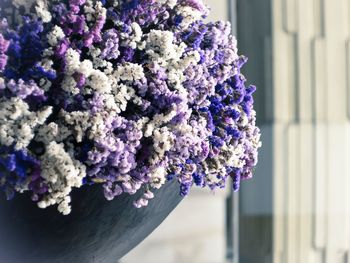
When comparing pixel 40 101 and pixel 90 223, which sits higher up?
pixel 40 101

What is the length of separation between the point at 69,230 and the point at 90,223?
0.03m

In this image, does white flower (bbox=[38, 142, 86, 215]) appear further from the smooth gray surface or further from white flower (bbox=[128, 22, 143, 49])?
white flower (bbox=[128, 22, 143, 49])

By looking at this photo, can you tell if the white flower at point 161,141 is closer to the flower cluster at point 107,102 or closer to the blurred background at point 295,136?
the flower cluster at point 107,102

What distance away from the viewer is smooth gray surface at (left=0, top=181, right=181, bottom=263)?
0.85 meters

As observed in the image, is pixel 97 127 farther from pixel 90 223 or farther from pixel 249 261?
pixel 249 261

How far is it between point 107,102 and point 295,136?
1.84m

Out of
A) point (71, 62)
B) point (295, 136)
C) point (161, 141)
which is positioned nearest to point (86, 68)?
point (71, 62)

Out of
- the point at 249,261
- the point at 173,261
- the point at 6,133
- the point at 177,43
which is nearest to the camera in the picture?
the point at 6,133

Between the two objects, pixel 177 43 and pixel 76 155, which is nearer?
pixel 76 155

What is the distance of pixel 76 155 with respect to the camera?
81cm

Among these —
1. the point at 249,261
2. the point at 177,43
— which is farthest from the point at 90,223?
the point at 249,261

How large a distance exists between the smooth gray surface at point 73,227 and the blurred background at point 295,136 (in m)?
1.62

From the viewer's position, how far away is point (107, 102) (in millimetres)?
811

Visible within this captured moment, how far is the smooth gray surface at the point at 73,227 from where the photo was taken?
0.85 metres
